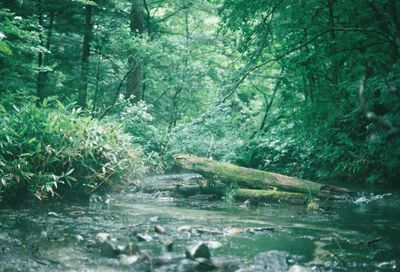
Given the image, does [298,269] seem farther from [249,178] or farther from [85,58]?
[85,58]

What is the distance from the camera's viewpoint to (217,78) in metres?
14.6

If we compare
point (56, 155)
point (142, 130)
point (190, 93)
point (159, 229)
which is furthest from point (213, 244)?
point (190, 93)

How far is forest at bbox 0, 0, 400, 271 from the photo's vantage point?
5434 mm

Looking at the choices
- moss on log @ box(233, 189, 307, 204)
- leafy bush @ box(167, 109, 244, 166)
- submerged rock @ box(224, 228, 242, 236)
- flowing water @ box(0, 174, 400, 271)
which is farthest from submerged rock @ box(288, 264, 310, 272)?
leafy bush @ box(167, 109, 244, 166)

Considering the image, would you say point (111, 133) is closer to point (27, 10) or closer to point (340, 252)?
point (340, 252)

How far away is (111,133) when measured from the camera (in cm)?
666

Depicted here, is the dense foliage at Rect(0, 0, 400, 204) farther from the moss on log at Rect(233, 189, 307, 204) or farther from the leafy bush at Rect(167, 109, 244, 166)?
the moss on log at Rect(233, 189, 307, 204)

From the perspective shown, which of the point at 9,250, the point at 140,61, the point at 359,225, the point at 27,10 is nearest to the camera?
the point at 9,250

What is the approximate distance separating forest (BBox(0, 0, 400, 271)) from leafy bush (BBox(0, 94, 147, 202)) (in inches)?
0.8

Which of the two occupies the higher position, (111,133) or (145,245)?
(111,133)

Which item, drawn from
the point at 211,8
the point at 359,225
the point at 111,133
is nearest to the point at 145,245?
the point at 359,225

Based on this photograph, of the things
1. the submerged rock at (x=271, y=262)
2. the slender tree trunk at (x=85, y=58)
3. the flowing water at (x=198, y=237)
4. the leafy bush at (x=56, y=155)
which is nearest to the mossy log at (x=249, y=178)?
the flowing water at (x=198, y=237)

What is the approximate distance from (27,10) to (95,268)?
915 centimetres

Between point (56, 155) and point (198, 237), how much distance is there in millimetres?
2844
